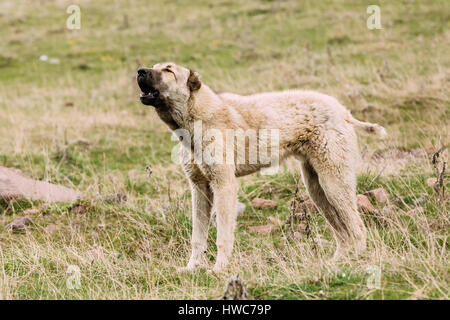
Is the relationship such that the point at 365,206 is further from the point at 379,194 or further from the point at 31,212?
the point at 31,212

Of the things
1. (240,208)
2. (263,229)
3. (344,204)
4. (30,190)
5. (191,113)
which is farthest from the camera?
(30,190)

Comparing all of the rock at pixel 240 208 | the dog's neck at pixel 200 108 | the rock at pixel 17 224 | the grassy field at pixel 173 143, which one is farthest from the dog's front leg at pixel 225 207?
the rock at pixel 17 224

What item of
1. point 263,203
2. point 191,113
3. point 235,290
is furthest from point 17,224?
point 235,290

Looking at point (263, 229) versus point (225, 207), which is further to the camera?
point (263, 229)

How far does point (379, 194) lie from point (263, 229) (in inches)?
60.0

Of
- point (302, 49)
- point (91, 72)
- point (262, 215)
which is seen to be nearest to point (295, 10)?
point (302, 49)

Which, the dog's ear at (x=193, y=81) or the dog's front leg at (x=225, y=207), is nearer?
the dog's front leg at (x=225, y=207)

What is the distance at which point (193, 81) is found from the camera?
17.9ft

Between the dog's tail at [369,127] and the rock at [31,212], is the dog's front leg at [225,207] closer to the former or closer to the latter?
the dog's tail at [369,127]

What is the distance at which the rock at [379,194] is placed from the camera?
6569mm

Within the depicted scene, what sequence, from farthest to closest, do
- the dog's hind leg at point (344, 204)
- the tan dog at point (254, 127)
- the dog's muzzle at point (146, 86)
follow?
the dog's hind leg at point (344, 204), the tan dog at point (254, 127), the dog's muzzle at point (146, 86)

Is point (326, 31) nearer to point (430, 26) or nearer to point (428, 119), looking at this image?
point (430, 26)

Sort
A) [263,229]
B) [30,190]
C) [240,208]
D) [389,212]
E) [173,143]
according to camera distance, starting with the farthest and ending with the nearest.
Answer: [173,143]
[30,190]
[240,208]
[263,229]
[389,212]

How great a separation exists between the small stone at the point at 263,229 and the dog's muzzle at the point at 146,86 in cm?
203
